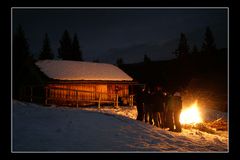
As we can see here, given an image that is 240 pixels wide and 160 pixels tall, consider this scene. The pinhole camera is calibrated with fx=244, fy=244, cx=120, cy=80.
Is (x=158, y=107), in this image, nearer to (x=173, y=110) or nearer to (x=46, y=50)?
(x=173, y=110)

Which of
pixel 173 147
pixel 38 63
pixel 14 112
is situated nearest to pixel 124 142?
pixel 173 147

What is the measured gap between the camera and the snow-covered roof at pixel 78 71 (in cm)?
2454

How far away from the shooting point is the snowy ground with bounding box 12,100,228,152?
7125 millimetres

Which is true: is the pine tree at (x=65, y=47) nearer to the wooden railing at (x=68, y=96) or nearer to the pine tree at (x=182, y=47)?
the pine tree at (x=182, y=47)

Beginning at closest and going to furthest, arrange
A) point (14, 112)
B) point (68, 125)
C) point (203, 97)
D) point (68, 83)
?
point (68, 125)
point (14, 112)
point (68, 83)
point (203, 97)

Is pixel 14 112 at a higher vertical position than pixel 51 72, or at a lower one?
lower

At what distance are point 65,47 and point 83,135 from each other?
56025 mm

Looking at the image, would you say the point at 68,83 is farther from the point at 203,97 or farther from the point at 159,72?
the point at 159,72

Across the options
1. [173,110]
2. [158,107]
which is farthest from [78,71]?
[173,110]

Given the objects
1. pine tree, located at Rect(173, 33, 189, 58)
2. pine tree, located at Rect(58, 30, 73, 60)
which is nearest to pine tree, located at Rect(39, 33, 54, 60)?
pine tree, located at Rect(58, 30, 73, 60)

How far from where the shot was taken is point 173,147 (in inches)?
313

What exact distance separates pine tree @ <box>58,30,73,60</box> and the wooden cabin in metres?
32.3

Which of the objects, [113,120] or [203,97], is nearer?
[113,120]

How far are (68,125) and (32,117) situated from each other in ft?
5.12
